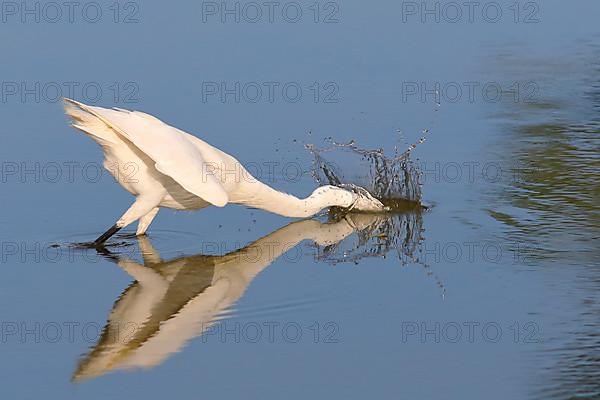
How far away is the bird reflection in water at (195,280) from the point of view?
8.70 metres

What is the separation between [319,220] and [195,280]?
1889mm

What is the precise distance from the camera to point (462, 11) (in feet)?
64.3

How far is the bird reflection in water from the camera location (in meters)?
8.70

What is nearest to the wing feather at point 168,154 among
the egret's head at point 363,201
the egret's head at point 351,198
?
the egret's head at point 351,198

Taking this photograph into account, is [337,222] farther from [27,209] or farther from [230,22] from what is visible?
[230,22]

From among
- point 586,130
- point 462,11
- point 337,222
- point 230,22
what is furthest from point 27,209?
point 462,11

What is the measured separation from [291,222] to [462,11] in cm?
874

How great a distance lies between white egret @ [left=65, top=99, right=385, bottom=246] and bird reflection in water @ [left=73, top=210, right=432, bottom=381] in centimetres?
30

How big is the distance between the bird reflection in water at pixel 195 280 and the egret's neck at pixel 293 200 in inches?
8.0

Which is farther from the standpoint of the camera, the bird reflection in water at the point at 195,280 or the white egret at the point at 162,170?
the white egret at the point at 162,170

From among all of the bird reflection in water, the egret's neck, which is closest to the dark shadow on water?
the bird reflection in water

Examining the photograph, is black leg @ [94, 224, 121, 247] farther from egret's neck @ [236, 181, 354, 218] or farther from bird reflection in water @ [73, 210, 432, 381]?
egret's neck @ [236, 181, 354, 218]

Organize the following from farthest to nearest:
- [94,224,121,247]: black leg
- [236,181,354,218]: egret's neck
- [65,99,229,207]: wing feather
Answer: [236,181,354,218]: egret's neck → [94,224,121,247]: black leg → [65,99,229,207]: wing feather

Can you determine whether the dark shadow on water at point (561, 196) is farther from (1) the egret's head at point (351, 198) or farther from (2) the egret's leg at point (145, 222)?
(2) the egret's leg at point (145, 222)
